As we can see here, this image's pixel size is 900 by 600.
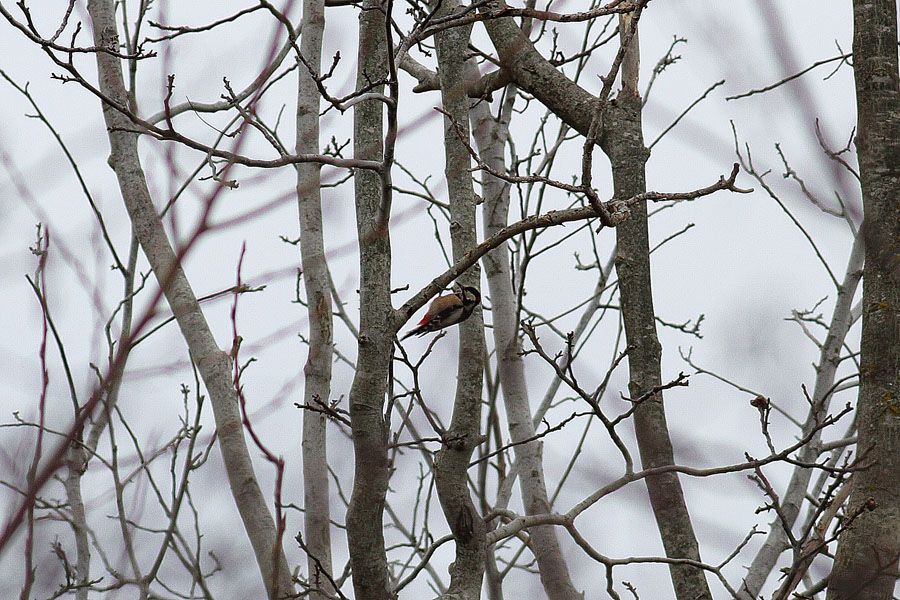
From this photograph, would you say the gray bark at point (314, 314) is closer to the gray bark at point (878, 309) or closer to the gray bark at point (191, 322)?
the gray bark at point (191, 322)

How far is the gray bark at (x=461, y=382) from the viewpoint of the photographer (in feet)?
8.14

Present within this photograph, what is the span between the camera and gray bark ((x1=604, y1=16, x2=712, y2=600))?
2795 millimetres

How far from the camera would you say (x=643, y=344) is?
2977 mm

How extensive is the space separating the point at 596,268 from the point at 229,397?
9.81 feet

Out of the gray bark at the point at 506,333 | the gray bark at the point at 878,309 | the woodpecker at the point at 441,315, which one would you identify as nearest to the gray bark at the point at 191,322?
the woodpecker at the point at 441,315

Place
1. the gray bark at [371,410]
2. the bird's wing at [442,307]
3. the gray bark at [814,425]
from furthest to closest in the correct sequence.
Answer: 1. the bird's wing at [442,307]
2. the gray bark at [814,425]
3. the gray bark at [371,410]

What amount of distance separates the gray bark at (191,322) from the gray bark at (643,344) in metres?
1.19

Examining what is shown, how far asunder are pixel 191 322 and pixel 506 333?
1.47m

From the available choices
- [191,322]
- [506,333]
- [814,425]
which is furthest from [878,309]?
[191,322]

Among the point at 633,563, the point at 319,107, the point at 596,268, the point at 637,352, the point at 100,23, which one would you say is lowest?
the point at 633,563

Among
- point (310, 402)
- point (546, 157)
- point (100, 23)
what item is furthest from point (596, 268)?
point (100, 23)

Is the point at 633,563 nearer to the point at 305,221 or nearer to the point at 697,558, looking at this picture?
the point at 697,558

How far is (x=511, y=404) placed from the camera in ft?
12.6

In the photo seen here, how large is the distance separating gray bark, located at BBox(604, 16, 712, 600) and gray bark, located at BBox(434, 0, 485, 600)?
0.54 metres
